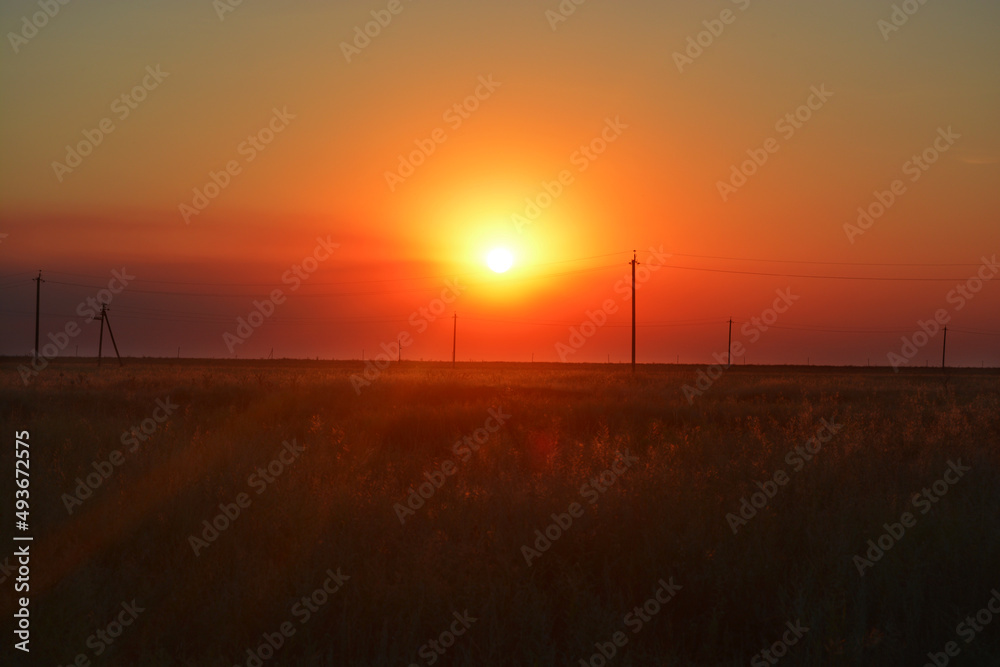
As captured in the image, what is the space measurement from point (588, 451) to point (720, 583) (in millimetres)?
4983

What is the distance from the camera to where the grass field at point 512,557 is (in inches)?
225

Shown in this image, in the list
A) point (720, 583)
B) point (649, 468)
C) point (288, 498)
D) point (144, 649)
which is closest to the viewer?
point (144, 649)

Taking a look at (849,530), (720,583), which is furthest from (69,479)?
(849,530)

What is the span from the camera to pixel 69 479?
9336 millimetres

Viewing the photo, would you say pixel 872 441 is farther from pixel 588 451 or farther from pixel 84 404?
pixel 84 404

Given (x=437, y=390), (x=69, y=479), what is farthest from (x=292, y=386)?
(x=69, y=479)

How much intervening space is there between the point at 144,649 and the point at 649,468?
5593 millimetres

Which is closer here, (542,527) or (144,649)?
(144,649)

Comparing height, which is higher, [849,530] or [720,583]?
[849,530]

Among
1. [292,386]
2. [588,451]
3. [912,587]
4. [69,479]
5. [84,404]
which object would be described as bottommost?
[912,587]

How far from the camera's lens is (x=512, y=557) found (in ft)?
21.8

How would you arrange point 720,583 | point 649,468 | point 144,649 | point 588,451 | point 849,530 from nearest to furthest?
point 144,649 → point 720,583 → point 849,530 → point 649,468 → point 588,451

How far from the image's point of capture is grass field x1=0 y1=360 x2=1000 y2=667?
5.70 meters

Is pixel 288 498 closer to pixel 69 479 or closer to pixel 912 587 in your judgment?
pixel 69 479
